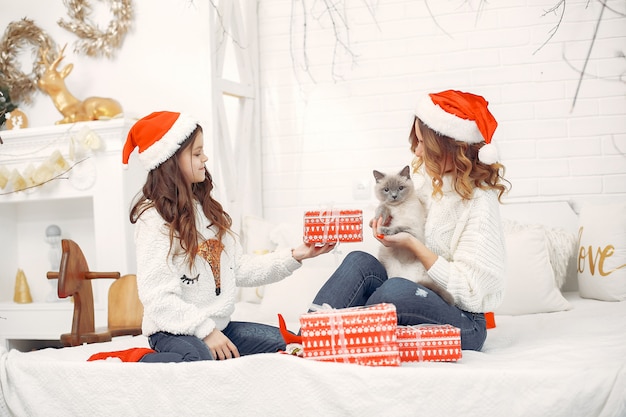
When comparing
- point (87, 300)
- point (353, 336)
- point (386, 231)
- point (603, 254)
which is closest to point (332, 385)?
point (353, 336)

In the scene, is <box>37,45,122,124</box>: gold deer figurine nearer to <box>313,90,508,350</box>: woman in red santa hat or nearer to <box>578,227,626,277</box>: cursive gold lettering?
<box>313,90,508,350</box>: woman in red santa hat

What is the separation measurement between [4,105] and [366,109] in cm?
186

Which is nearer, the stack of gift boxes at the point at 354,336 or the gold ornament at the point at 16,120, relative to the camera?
the stack of gift boxes at the point at 354,336

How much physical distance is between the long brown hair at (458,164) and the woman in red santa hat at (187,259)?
402mm

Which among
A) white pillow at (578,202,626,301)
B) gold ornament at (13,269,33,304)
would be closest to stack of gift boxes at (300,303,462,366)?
white pillow at (578,202,626,301)

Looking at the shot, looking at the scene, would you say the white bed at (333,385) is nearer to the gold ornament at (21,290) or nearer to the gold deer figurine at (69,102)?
the gold deer figurine at (69,102)

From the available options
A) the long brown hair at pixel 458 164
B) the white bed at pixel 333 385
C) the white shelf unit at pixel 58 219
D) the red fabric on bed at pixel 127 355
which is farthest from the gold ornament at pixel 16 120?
→ the long brown hair at pixel 458 164

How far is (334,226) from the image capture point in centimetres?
216

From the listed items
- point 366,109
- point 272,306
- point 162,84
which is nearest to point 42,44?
point 162,84

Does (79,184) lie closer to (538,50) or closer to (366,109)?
(366,109)

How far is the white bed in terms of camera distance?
1667mm

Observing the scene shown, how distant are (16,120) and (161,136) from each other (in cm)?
201

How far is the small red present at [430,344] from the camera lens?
1.95 meters

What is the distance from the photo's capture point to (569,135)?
11.0ft
